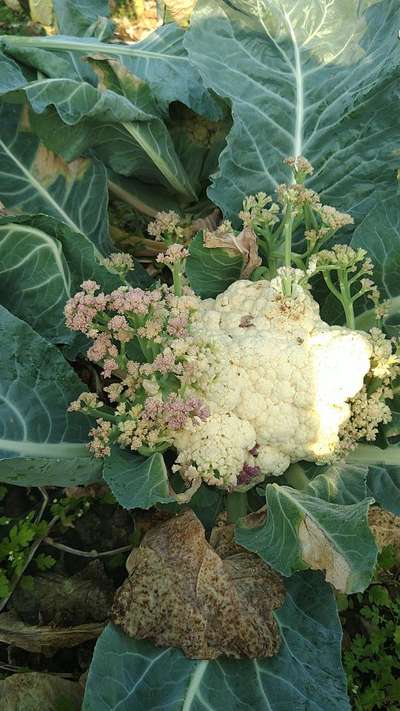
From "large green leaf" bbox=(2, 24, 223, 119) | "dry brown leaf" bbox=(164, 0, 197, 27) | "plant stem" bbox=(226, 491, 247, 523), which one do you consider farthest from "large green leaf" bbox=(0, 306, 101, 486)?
"dry brown leaf" bbox=(164, 0, 197, 27)

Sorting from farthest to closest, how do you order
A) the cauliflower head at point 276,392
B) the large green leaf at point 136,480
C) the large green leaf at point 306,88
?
the large green leaf at point 306,88
the cauliflower head at point 276,392
the large green leaf at point 136,480

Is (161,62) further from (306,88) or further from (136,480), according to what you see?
(136,480)

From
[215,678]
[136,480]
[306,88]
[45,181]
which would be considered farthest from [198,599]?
[306,88]

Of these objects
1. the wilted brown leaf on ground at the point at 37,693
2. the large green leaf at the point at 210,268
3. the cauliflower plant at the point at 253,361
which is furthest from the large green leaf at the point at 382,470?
the wilted brown leaf on ground at the point at 37,693

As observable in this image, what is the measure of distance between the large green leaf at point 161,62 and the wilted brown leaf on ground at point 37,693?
76.8 inches

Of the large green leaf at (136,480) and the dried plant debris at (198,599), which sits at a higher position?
the large green leaf at (136,480)

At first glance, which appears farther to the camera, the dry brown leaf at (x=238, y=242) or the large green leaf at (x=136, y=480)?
the dry brown leaf at (x=238, y=242)

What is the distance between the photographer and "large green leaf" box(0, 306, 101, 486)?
1.82 metres

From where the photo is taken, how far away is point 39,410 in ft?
6.31

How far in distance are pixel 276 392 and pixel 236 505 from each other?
1.22 feet

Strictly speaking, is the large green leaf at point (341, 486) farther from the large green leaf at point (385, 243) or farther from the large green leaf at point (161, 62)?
the large green leaf at point (161, 62)

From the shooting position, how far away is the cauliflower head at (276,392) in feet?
6.21

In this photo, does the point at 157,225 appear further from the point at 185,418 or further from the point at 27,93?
the point at 185,418

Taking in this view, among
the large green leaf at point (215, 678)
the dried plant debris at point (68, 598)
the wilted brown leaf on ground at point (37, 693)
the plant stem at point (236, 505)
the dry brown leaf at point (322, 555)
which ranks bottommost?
the wilted brown leaf on ground at point (37, 693)
